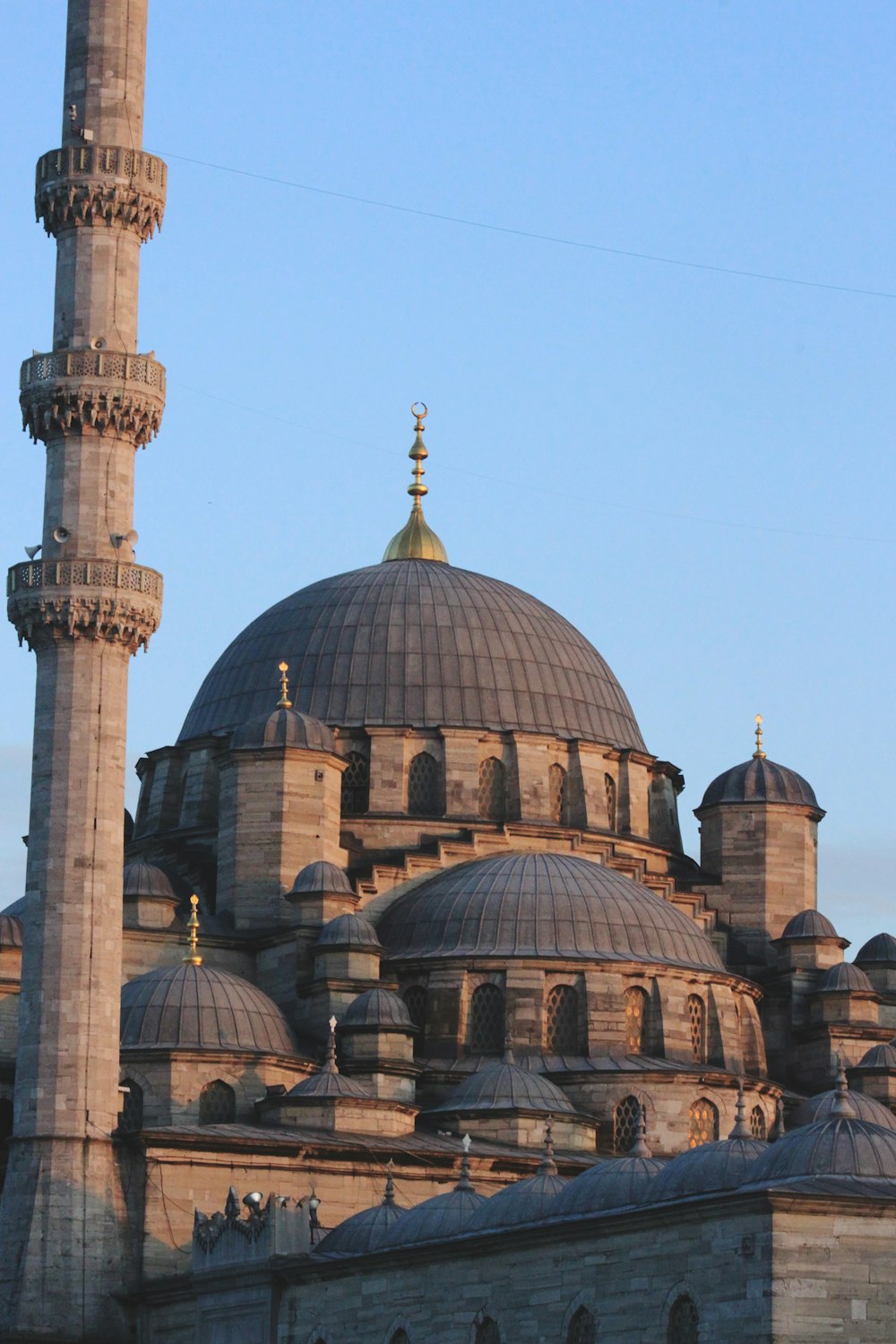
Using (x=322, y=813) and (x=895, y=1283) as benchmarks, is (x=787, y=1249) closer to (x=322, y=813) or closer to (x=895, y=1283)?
(x=895, y=1283)

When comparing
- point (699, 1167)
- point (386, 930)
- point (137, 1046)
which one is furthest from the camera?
point (386, 930)

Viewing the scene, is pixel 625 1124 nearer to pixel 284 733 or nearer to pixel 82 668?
pixel 284 733

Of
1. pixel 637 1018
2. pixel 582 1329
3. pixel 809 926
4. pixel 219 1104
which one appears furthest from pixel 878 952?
pixel 582 1329

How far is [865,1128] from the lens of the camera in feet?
116

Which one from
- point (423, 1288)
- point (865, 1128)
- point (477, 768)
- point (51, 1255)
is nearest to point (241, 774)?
point (477, 768)

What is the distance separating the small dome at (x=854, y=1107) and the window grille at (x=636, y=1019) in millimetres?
2740

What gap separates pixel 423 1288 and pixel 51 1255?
21.7ft

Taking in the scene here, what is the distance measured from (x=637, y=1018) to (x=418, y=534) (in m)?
14.3

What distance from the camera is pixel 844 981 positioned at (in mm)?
55469

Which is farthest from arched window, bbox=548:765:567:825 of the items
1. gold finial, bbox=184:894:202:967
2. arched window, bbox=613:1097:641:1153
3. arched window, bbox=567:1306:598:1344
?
arched window, bbox=567:1306:598:1344

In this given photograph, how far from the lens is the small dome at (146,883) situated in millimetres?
51594

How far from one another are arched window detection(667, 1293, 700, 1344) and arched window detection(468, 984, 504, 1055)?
15984 mm

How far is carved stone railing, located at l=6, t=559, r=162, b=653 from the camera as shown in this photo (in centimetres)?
4478

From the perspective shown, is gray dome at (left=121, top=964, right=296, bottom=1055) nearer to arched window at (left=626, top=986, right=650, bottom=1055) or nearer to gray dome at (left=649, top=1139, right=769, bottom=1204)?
arched window at (left=626, top=986, right=650, bottom=1055)
